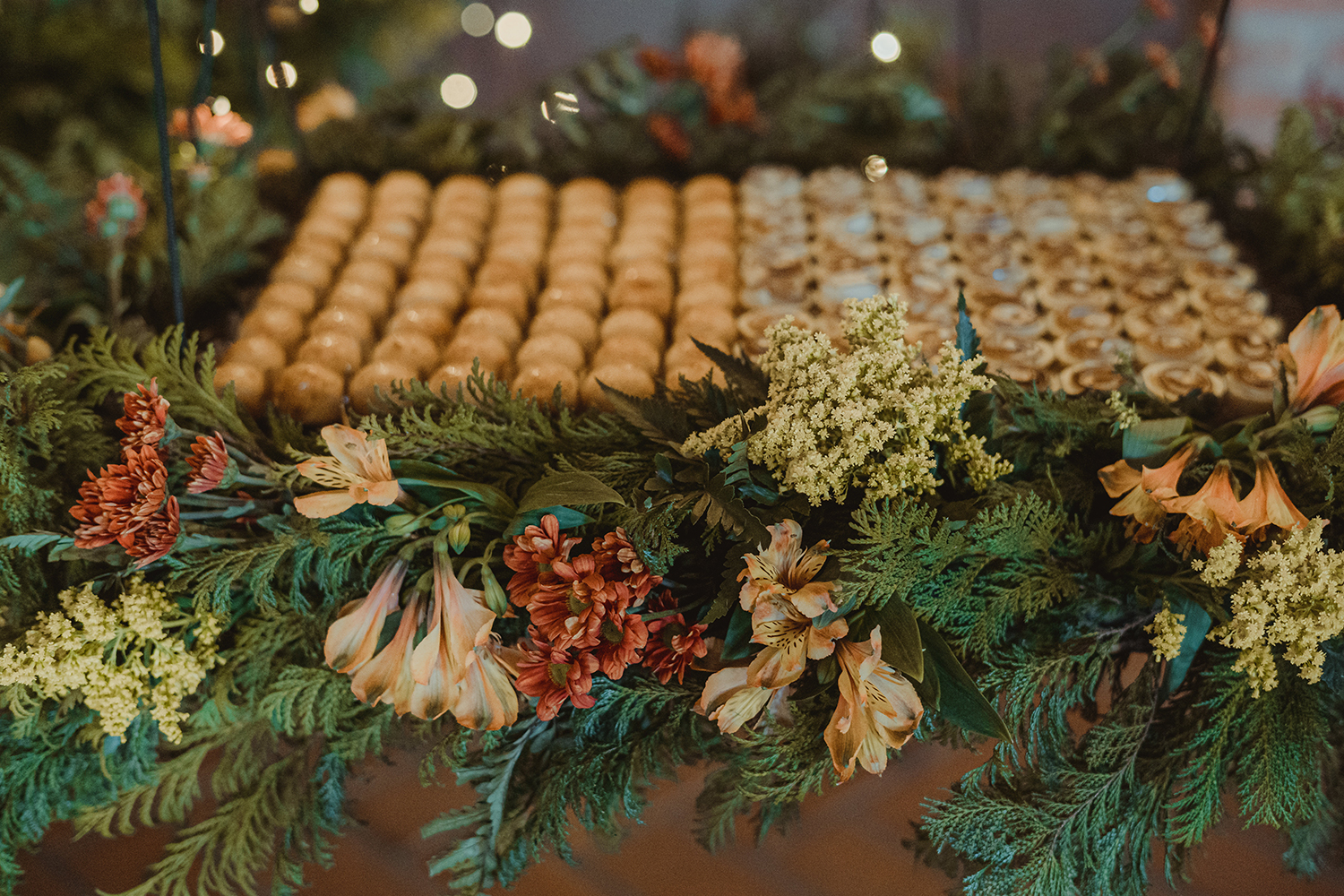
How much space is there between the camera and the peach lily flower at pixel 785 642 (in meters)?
0.64

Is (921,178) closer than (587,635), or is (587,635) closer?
(587,635)

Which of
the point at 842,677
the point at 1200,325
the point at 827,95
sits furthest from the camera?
the point at 827,95

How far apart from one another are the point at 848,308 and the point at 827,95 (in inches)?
36.2

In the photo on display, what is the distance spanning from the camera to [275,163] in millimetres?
1389

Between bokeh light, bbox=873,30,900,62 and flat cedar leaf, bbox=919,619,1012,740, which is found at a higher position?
bokeh light, bbox=873,30,900,62

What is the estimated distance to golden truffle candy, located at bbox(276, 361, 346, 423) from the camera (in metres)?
0.93

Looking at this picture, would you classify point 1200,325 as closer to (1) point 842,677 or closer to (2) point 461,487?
(1) point 842,677

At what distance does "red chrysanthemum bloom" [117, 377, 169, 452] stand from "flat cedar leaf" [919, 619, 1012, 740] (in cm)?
60

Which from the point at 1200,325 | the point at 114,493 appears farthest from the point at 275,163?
the point at 1200,325

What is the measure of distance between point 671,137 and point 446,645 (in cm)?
98

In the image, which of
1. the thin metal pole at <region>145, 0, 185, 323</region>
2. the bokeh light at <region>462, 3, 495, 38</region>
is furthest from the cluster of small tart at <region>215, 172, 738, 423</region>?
the bokeh light at <region>462, 3, 495, 38</region>

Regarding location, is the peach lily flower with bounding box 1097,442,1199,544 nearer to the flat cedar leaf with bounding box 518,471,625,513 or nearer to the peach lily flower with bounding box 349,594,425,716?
the flat cedar leaf with bounding box 518,471,625,513

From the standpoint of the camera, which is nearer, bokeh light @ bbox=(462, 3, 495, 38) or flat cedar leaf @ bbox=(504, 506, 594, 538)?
flat cedar leaf @ bbox=(504, 506, 594, 538)

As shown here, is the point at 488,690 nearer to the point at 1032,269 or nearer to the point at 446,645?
the point at 446,645
